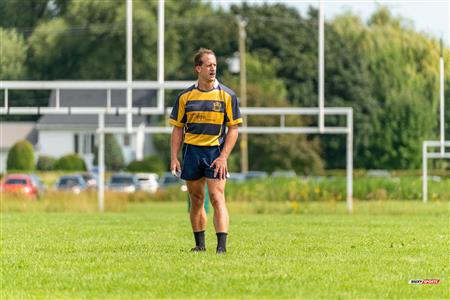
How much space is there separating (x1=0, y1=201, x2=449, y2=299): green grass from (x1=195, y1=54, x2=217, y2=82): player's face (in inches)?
63.7

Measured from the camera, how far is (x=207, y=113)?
41.6ft

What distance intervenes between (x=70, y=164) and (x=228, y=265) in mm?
62497

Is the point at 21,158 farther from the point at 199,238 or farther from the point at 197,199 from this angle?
the point at 197,199

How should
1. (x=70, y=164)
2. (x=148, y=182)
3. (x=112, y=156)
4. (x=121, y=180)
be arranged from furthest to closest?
(x=112, y=156)
(x=70, y=164)
(x=148, y=182)
(x=121, y=180)

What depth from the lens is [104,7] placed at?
46.8 m

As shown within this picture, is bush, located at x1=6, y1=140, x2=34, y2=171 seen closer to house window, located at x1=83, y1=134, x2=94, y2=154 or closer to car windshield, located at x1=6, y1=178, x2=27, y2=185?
house window, located at x1=83, y1=134, x2=94, y2=154

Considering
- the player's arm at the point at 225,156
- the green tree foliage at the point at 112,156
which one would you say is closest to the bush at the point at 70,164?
the green tree foliage at the point at 112,156

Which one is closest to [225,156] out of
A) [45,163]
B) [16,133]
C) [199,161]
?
[199,161]

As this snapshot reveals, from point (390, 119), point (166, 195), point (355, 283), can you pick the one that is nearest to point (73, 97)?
point (390, 119)

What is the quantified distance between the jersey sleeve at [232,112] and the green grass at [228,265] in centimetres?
123

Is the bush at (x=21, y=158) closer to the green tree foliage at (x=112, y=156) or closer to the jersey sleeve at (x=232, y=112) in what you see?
the green tree foliage at (x=112, y=156)

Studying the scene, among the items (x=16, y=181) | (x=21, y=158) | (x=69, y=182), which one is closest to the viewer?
(x=16, y=181)

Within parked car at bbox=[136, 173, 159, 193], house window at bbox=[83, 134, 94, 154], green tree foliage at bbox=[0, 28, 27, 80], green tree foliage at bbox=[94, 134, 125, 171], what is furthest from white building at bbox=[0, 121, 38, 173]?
green tree foliage at bbox=[0, 28, 27, 80]

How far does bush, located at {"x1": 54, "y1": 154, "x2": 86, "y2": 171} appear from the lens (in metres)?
72.8
